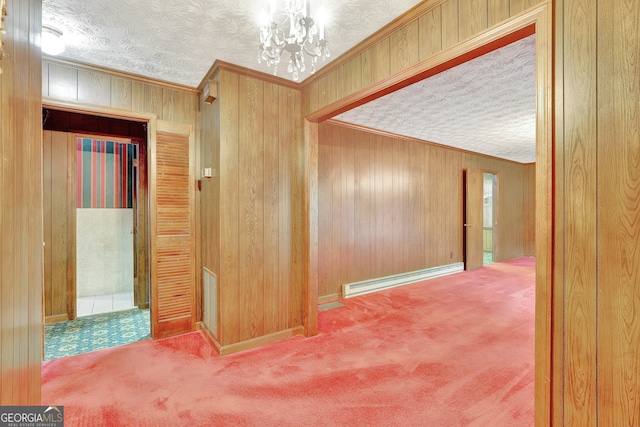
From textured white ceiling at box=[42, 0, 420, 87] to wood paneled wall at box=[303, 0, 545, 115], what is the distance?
79mm

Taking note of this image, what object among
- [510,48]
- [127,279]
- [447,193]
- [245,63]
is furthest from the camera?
[447,193]

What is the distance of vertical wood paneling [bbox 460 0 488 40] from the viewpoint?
58.9 inches

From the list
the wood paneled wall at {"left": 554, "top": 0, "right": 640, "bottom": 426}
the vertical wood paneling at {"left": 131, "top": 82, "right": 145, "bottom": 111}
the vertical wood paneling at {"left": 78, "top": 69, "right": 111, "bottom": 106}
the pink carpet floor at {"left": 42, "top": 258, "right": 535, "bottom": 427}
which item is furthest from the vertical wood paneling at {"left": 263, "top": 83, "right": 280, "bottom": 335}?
the wood paneled wall at {"left": 554, "top": 0, "right": 640, "bottom": 426}

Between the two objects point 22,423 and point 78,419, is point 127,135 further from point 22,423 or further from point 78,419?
point 22,423

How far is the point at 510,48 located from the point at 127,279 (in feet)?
18.7

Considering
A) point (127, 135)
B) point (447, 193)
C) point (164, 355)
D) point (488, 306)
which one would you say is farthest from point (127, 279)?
point (447, 193)

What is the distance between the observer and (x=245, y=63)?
2.53 metres

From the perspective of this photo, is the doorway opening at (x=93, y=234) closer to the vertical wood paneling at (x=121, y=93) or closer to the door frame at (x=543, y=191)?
the vertical wood paneling at (x=121, y=93)

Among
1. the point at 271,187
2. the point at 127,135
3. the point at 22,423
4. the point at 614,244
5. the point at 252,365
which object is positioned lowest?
the point at 252,365

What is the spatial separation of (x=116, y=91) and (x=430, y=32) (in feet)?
9.14

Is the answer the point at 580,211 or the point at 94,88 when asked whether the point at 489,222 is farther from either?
the point at 94,88

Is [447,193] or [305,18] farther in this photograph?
[447,193]

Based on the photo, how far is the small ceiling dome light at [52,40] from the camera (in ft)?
6.52

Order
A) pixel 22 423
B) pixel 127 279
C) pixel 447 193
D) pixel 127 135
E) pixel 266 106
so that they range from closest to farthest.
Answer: pixel 22 423 → pixel 266 106 → pixel 127 135 → pixel 127 279 → pixel 447 193
